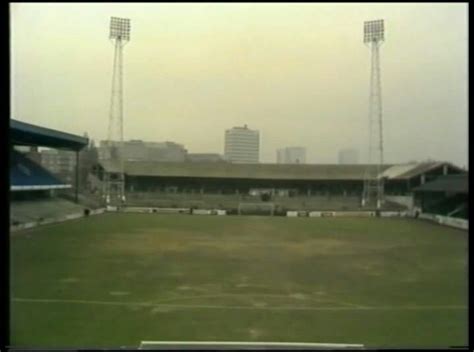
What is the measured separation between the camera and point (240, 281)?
4309mm

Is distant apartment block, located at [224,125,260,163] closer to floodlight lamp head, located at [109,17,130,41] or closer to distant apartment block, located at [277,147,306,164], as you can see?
distant apartment block, located at [277,147,306,164]

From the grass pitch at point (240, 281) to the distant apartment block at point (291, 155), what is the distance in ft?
2.55

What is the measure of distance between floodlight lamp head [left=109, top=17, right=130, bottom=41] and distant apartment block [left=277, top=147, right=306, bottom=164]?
151cm

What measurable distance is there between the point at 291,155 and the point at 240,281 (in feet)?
4.25

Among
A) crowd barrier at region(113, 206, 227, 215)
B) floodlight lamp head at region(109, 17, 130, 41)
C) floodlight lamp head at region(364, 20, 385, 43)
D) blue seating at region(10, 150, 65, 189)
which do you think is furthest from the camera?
crowd barrier at region(113, 206, 227, 215)

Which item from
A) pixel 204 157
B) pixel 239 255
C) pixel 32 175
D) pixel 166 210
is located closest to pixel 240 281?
pixel 239 255

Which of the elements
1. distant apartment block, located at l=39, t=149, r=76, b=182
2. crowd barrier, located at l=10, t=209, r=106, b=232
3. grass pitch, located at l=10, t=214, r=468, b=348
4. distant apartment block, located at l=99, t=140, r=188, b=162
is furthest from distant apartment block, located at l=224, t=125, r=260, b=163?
crowd barrier, located at l=10, t=209, r=106, b=232

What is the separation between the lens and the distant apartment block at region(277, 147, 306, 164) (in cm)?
381

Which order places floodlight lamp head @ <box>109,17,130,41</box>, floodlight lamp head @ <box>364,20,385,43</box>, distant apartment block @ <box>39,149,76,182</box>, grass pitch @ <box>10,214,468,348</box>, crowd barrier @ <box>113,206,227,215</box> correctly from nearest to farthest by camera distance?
1. floodlight lamp head @ <box>109,17,130,41</box>
2. floodlight lamp head @ <box>364,20,385,43</box>
3. grass pitch @ <box>10,214,468,348</box>
4. distant apartment block @ <box>39,149,76,182</box>
5. crowd barrier @ <box>113,206,227,215</box>

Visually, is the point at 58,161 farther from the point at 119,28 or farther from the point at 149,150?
the point at 119,28

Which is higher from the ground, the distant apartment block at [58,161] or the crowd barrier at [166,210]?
the distant apartment block at [58,161]

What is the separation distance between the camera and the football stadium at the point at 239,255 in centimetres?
329

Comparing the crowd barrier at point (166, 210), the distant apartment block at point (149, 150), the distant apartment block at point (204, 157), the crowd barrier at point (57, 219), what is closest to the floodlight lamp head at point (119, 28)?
the distant apartment block at point (149, 150)

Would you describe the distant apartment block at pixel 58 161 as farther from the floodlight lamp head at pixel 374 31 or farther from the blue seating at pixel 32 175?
the floodlight lamp head at pixel 374 31
